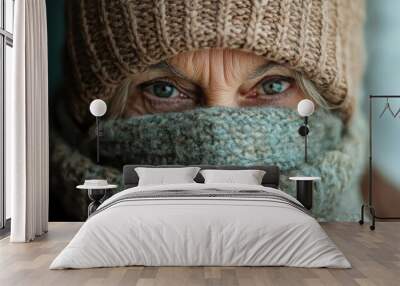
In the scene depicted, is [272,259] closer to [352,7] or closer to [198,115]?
[198,115]

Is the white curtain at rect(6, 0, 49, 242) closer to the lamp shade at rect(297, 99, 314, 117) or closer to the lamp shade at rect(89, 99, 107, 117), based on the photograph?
the lamp shade at rect(89, 99, 107, 117)

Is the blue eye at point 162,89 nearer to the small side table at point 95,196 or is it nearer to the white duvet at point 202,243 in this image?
the small side table at point 95,196

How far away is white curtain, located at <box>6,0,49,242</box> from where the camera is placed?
604 centimetres

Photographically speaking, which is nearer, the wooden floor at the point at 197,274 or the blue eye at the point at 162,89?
the wooden floor at the point at 197,274

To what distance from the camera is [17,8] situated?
20.0 ft

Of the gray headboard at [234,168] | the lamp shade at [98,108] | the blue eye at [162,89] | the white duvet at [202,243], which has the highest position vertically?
the blue eye at [162,89]

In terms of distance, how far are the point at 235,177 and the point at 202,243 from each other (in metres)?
2.25

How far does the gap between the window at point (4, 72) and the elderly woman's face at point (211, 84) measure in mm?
1553

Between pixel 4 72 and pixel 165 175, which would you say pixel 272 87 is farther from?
pixel 4 72

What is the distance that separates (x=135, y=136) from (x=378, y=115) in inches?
123

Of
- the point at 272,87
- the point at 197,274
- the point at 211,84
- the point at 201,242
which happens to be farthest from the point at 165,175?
the point at 197,274

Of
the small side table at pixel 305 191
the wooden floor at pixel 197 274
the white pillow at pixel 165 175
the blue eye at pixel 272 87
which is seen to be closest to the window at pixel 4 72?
the wooden floor at pixel 197 274

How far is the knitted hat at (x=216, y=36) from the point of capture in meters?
7.63

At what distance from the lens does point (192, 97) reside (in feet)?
25.3
